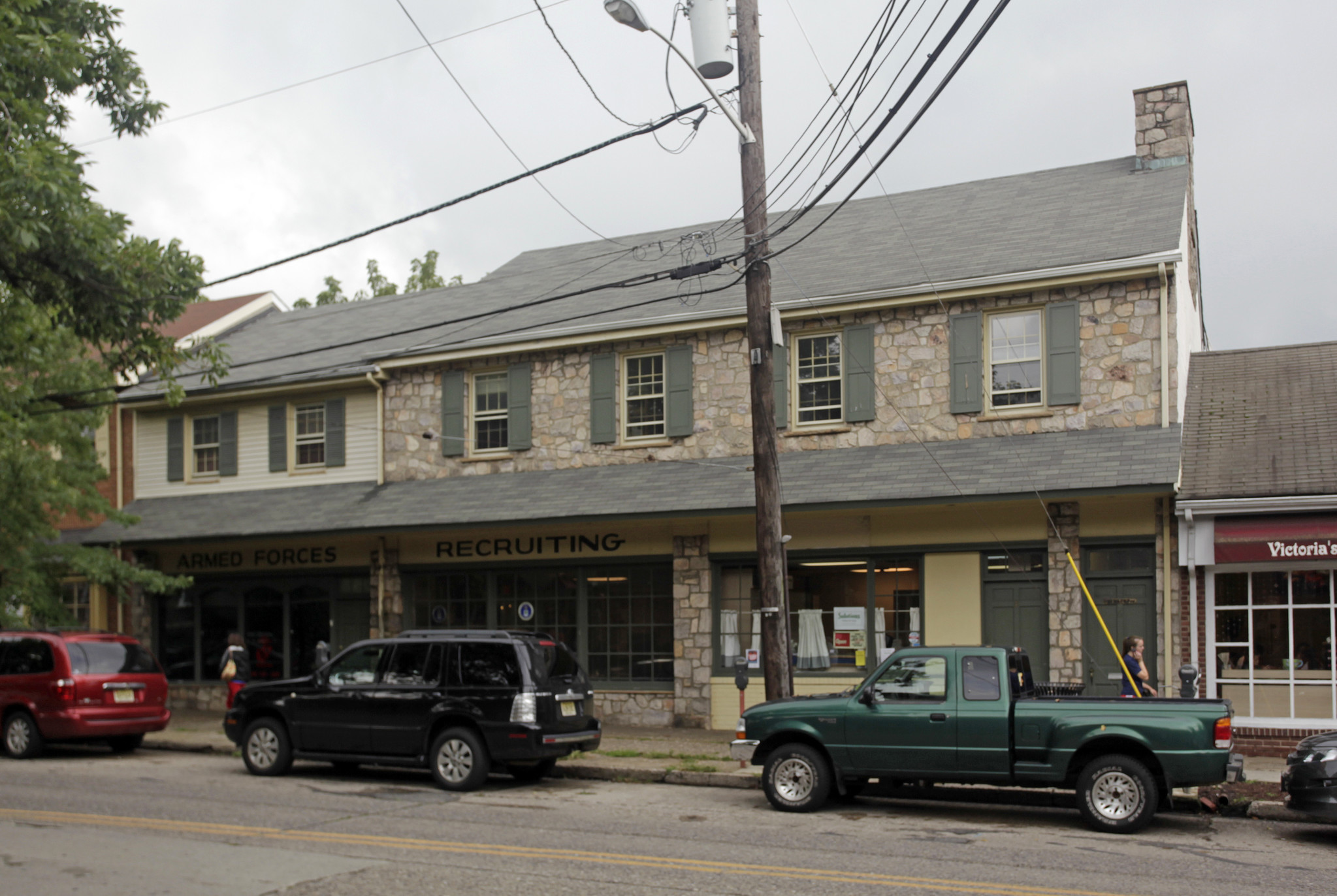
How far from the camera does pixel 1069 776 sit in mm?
10945

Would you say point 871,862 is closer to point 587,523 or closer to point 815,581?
point 815,581

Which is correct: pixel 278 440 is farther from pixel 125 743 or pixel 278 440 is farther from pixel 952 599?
pixel 952 599

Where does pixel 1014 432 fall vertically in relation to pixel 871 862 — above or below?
above

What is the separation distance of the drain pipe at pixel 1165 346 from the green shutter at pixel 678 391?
7069 mm

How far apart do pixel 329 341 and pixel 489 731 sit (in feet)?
46.0

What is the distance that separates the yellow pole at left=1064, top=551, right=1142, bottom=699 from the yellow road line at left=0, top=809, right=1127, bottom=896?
207 inches

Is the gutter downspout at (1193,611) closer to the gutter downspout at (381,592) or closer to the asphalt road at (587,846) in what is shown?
the asphalt road at (587,846)

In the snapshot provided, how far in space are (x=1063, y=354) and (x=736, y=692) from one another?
6.90 metres

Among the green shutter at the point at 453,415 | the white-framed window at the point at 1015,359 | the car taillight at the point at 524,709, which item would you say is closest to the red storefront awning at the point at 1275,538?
the white-framed window at the point at 1015,359

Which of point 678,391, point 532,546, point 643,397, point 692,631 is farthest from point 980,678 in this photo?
point 532,546

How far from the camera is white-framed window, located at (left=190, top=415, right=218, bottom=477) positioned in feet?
79.4

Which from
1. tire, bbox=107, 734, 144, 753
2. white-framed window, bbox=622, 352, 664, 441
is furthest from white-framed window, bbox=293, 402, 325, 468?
tire, bbox=107, 734, 144, 753

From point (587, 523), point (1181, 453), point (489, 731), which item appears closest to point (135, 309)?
point (489, 731)

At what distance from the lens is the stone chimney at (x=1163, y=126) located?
64.0 ft
